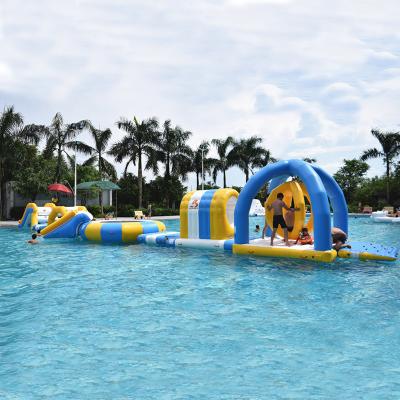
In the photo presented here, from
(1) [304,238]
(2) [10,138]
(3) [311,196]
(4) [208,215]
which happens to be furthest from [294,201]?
(2) [10,138]

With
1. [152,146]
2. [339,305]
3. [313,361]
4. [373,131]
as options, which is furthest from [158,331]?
[373,131]

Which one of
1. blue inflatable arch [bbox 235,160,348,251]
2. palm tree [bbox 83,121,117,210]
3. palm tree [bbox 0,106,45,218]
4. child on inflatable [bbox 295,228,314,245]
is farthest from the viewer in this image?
palm tree [bbox 83,121,117,210]

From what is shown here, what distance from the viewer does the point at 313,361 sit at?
4.23m

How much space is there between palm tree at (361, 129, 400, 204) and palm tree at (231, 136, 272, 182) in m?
9.41

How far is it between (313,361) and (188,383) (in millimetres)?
1239

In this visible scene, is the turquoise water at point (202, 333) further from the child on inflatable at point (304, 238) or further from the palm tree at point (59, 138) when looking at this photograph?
the palm tree at point (59, 138)

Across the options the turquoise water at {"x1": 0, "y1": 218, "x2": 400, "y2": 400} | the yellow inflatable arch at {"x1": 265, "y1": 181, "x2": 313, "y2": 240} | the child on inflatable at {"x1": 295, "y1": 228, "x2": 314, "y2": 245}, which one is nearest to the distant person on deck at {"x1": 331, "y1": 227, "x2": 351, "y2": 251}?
the child on inflatable at {"x1": 295, "y1": 228, "x2": 314, "y2": 245}

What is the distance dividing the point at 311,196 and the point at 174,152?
29.7 m

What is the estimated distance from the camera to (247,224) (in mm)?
11430

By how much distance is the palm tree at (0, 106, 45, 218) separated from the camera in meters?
29.2

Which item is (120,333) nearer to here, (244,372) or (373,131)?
(244,372)

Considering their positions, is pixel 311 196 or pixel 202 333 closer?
pixel 202 333

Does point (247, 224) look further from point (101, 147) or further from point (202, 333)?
point (101, 147)

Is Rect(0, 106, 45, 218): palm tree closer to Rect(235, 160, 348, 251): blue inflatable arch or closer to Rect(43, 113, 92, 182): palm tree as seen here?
Rect(43, 113, 92, 182): palm tree
